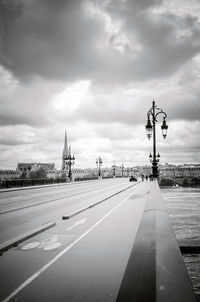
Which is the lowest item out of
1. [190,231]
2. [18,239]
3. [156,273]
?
[190,231]

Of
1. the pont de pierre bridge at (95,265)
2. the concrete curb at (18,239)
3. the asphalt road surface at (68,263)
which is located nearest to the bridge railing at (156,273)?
the pont de pierre bridge at (95,265)

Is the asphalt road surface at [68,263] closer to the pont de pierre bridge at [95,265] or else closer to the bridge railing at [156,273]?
the pont de pierre bridge at [95,265]

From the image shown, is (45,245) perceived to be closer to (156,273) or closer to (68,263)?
(68,263)

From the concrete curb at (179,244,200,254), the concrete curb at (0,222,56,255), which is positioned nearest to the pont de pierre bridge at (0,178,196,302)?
the concrete curb at (0,222,56,255)

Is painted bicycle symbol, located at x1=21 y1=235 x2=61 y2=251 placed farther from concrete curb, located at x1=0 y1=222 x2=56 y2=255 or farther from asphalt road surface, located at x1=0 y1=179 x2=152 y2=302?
concrete curb, located at x1=0 y1=222 x2=56 y2=255

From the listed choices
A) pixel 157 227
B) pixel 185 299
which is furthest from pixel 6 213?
pixel 185 299

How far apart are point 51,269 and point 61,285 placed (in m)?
0.87

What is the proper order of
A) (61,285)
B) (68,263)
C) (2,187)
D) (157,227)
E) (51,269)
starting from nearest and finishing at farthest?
(61,285) < (51,269) < (68,263) < (157,227) < (2,187)

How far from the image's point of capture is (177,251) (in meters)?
5.62

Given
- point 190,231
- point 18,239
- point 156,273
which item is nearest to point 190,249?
point 190,231

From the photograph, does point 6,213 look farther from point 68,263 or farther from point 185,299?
point 185,299

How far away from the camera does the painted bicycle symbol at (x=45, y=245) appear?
7.06m

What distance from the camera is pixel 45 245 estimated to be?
729 cm

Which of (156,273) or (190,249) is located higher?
(156,273)
